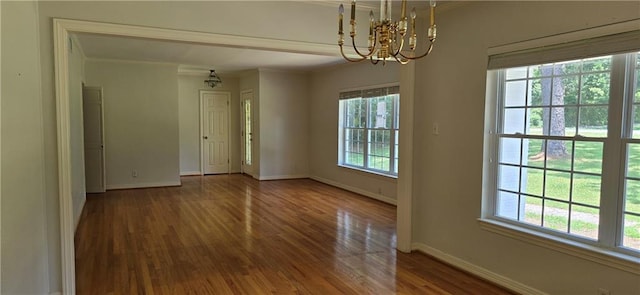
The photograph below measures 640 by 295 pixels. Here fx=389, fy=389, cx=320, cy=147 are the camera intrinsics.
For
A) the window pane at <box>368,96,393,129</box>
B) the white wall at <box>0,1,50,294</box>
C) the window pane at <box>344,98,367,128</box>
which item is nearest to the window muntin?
the window pane at <box>368,96,393,129</box>

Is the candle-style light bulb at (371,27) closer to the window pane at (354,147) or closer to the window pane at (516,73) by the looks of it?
the window pane at (516,73)

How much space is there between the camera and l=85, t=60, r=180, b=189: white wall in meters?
7.03

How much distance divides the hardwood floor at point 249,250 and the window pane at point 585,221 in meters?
0.74

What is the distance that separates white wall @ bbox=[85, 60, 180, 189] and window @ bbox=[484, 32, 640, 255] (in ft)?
19.9

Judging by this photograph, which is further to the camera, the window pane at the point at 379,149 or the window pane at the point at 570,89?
the window pane at the point at 379,149

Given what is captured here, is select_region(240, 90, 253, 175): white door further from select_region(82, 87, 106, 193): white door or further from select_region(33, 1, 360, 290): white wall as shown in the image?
select_region(33, 1, 360, 290): white wall

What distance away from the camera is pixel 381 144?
6484 millimetres

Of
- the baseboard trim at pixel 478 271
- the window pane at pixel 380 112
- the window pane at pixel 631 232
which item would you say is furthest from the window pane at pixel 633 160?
the window pane at pixel 380 112

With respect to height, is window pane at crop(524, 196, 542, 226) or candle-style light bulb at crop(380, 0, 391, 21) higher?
candle-style light bulb at crop(380, 0, 391, 21)

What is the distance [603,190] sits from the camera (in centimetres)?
249

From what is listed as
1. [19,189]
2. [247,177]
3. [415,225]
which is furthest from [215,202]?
[19,189]

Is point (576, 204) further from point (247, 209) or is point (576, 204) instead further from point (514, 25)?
point (247, 209)

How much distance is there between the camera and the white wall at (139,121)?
7.03 meters

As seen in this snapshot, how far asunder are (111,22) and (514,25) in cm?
298
